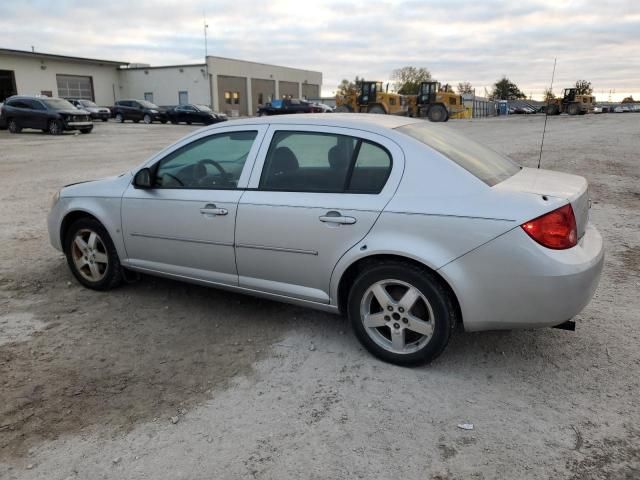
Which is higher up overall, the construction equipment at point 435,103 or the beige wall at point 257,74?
the beige wall at point 257,74

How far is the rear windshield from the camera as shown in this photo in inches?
134

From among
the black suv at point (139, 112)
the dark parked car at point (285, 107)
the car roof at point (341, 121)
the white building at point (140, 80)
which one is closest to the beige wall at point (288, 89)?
the white building at point (140, 80)

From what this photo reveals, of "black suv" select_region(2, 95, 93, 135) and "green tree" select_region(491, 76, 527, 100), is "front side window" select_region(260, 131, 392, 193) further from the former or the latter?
"green tree" select_region(491, 76, 527, 100)

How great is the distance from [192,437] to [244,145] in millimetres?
2142

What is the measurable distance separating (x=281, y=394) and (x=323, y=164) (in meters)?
1.58

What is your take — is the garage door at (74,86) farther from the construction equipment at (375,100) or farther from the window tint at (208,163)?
the window tint at (208,163)

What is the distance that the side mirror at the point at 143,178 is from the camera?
14.1 feet

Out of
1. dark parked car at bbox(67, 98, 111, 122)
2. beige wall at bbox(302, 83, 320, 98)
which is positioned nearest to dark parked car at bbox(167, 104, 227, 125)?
dark parked car at bbox(67, 98, 111, 122)

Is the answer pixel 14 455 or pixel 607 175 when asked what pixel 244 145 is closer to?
pixel 14 455

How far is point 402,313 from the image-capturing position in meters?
3.39

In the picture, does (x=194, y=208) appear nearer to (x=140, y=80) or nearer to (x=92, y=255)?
(x=92, y=255)

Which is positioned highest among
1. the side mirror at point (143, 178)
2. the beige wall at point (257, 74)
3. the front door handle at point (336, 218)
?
the beige wall at point (257, 74)

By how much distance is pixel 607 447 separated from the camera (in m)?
2.71

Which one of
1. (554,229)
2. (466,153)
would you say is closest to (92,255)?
(466,153)
